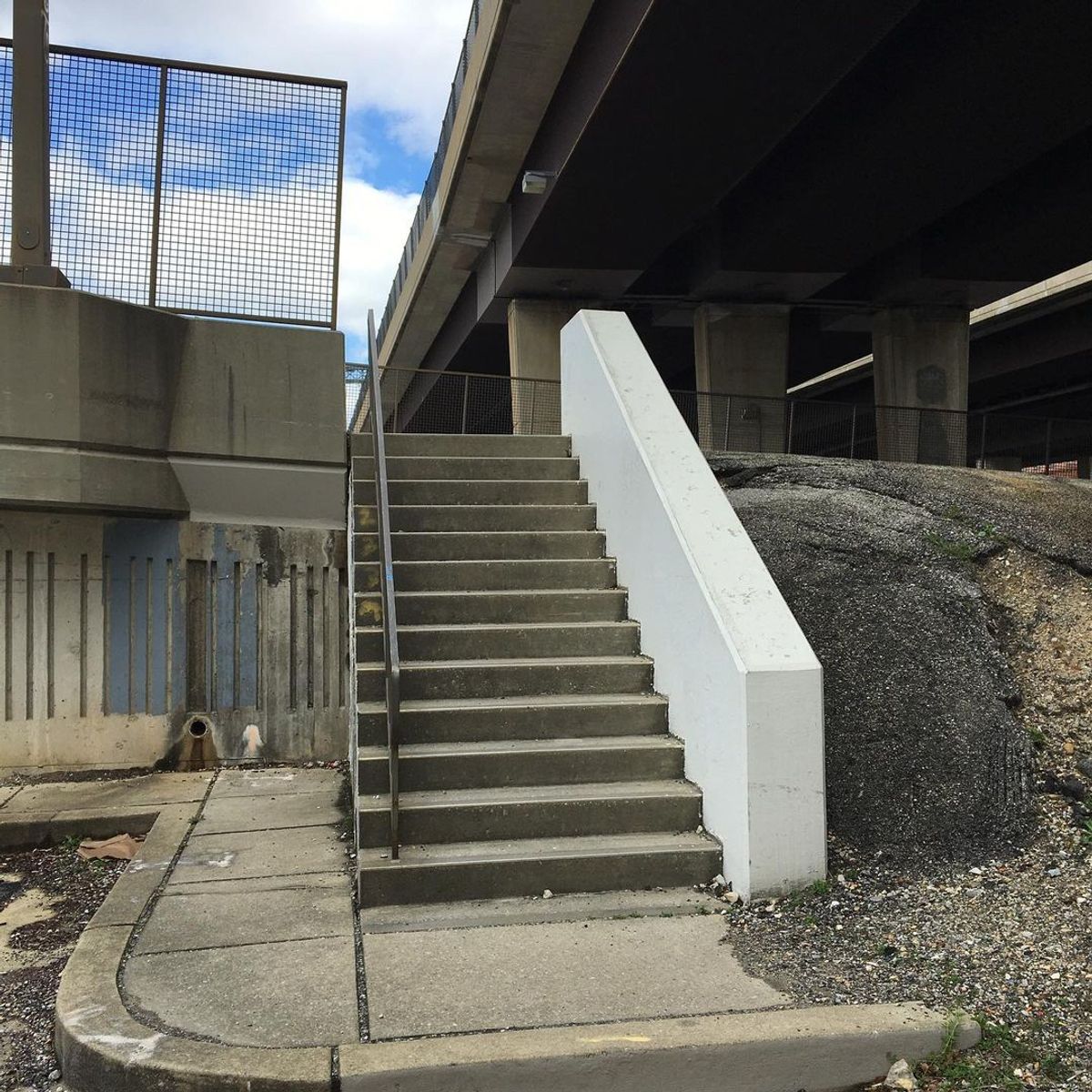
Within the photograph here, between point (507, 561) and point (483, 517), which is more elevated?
point (483, 517)

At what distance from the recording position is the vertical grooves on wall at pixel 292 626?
731cm

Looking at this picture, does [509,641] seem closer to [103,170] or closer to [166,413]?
[166,413]

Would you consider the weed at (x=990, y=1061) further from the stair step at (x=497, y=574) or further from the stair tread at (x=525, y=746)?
the stair step at (x=497, y=574)

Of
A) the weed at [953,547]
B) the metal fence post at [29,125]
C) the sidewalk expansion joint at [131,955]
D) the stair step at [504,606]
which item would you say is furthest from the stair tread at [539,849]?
the metal fence post at [29,125]

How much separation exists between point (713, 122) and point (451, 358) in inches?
675

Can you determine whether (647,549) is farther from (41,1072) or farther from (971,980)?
(41,1072)

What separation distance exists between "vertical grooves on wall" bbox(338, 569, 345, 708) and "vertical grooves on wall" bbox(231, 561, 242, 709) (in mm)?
731

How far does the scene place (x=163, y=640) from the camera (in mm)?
7023

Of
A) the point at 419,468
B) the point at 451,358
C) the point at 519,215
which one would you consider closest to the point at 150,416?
the point at 419,468

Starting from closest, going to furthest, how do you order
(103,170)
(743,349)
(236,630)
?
(236,630), (103,170), (743,349)

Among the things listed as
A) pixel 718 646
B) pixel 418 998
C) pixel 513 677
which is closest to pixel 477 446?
pixel 513 677

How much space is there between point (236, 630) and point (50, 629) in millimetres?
1244

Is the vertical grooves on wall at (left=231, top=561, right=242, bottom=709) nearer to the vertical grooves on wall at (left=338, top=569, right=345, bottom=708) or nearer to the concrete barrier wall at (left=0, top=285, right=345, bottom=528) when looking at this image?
the concrete barrier wall at (left=0, top=285, right=345, bottom=528)

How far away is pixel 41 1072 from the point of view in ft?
9.91
